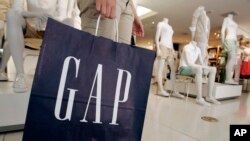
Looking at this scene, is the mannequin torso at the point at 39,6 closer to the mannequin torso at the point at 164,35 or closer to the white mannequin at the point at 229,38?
the mannequin torso at the point at 164,35

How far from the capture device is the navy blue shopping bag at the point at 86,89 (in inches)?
18.8

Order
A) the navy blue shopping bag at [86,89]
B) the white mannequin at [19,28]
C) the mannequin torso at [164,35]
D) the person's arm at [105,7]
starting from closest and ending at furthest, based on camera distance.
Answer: the navy blue shopping bag at [86,89] → the person's arm at [105,7] → the white mannequin at [19,28] → the mannequin torso at [164,35]

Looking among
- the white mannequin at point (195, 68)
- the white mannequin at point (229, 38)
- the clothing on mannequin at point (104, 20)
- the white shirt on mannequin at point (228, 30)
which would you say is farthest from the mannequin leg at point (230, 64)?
the clothing on mannequin at point (104, 20)

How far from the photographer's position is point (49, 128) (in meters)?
0.49

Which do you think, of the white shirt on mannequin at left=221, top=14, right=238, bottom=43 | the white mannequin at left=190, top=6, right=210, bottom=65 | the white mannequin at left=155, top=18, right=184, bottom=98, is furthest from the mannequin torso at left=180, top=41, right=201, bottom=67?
the white shirt on mannequin at left=221, top=14, right=238, bottom=43

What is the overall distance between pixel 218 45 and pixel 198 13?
646 cm

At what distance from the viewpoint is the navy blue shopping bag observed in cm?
48

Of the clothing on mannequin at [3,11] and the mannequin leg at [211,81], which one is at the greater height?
the clothing on mannequin at [3,11]

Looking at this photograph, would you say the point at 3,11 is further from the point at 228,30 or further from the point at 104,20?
the point at 228,30

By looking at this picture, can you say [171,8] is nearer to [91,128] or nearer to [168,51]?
[168,51]

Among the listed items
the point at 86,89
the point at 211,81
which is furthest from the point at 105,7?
the point at 211,81

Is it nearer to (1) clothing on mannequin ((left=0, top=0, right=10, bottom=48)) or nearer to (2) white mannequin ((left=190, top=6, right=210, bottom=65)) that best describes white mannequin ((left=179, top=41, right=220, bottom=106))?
(2) white mannequin ((left=190, top=6, right=210, bottom=65))

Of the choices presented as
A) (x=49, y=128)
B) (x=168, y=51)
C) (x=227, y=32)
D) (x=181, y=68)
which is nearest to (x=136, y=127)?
(x=49, y=128)

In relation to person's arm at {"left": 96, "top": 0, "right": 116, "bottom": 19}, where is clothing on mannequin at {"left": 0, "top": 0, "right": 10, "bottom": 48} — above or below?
above
